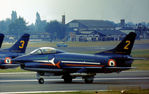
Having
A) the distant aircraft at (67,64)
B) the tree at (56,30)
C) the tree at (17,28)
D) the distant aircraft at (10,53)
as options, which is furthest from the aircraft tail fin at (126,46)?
the tree at (17,28)

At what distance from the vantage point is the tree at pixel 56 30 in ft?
429

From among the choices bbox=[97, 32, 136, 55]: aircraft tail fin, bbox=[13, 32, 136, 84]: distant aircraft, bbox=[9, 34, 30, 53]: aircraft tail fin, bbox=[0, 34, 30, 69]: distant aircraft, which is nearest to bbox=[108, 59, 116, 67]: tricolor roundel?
bbox=[13, 32, 136, 84]: distant aircraft

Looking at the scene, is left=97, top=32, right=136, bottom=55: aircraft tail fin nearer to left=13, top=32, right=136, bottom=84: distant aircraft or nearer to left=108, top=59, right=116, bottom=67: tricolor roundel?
left=13, top=32, right=136, bottom=84: distant aircraft

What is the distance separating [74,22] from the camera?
492 ft

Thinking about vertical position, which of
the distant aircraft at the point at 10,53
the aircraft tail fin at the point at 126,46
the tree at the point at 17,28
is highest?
the aircraft tail fin at the point at 126,46

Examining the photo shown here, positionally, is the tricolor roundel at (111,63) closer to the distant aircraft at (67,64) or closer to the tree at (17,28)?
the distant aircraft at (67,64)

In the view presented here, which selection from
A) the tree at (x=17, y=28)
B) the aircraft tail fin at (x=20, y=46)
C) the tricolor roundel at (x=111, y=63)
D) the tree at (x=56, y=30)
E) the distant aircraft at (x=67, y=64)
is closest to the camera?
the distant aircraft at (x=67, y=64)

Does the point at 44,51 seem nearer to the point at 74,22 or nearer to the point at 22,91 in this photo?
the point at 22,91

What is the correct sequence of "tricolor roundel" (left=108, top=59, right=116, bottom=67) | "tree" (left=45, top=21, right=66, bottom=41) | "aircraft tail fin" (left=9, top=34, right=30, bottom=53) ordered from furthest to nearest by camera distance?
1. "tree" (left=45, top=21, right=66, bottom=41)
2. "aircraft tail fin" (left=9, top=34, right=30, bottom=53)
3. "tricolor roundel" (left=108, top=59, right=116, bottom=67)

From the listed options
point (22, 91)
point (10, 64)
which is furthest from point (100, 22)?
point (22, 91)

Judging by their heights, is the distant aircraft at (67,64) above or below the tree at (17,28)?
above

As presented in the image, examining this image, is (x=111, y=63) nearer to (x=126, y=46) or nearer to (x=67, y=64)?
(x=126, y=46)

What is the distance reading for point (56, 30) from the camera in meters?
131

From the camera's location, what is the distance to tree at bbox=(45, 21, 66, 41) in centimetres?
13075
